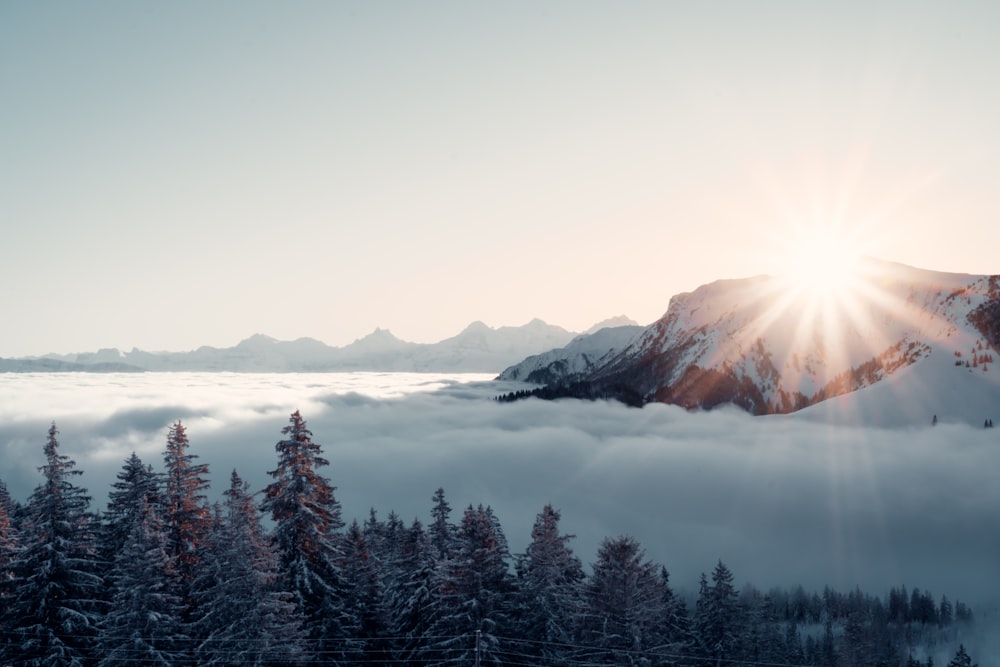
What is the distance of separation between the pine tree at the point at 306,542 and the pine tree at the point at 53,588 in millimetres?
7908

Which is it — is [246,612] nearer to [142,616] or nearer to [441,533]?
[142,616]

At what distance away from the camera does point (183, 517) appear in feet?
103

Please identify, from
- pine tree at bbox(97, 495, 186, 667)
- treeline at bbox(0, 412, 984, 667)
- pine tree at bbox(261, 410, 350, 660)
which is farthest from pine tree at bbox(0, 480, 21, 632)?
pine tree at bbox(261, 410, 350, 660)

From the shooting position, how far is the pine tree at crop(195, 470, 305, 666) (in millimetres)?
24906

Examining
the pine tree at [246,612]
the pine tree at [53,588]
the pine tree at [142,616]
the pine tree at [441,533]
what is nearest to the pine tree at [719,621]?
A: the pine tree at [441,533]

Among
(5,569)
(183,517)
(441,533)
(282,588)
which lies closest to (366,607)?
(282,588)

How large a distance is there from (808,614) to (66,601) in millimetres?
169461

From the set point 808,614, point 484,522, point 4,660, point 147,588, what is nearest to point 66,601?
point 4,660

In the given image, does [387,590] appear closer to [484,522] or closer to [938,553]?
[484,522]

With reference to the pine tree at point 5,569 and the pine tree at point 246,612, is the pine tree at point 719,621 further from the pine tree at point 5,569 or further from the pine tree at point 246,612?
the pine tree at point 5,569

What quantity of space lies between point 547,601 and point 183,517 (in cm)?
1842

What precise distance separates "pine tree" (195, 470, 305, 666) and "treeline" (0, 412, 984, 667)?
0.07 m

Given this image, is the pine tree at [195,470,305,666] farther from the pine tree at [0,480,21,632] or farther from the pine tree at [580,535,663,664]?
the pine tree at [580,535,663,664]

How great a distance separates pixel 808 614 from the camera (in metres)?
157
